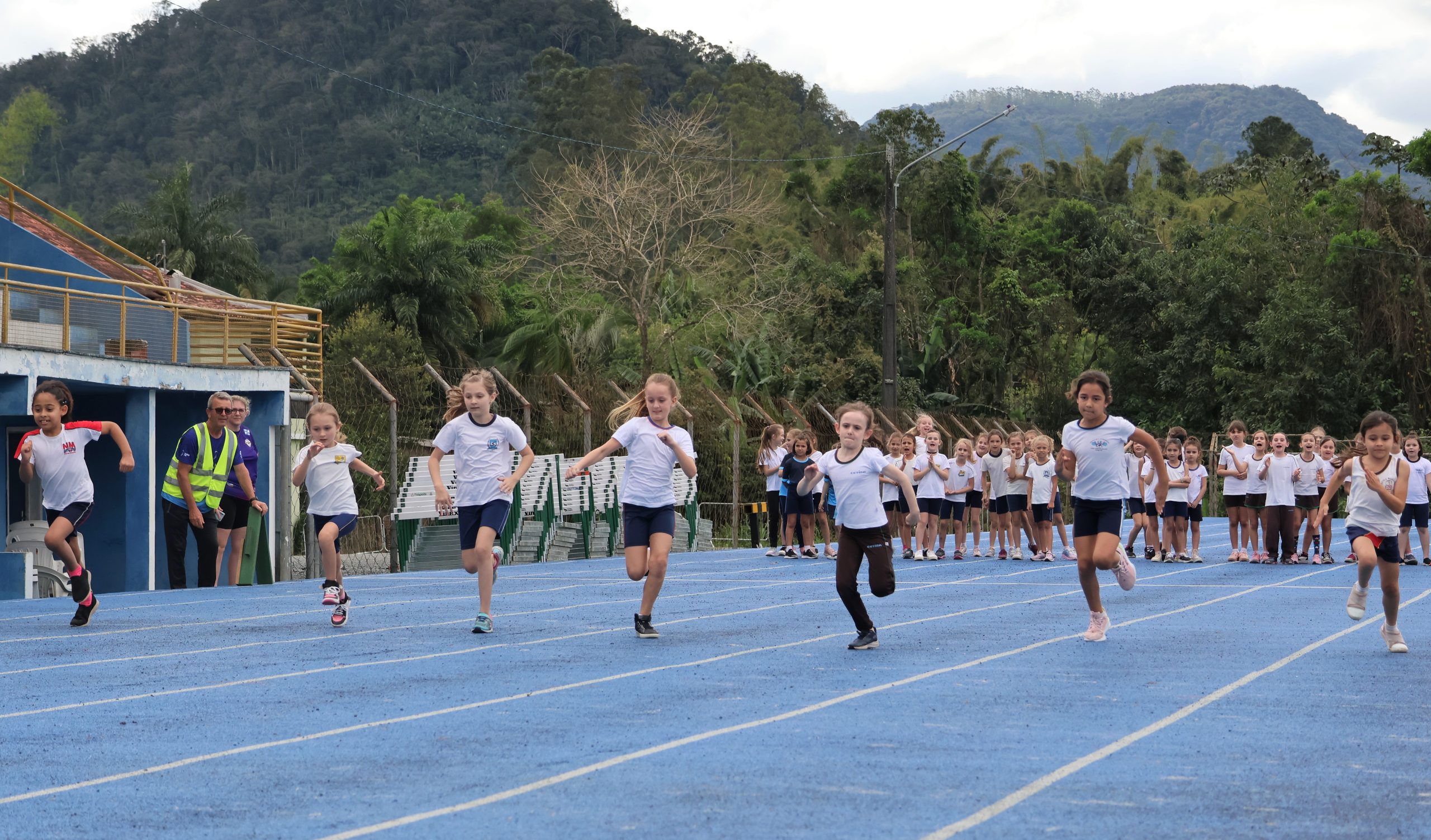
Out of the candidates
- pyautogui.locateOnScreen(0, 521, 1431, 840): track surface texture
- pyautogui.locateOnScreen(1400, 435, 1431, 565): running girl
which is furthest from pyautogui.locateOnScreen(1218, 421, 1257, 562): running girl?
pyautogui.locateOnScreen(0, 521, 1431, 840): track surface texture

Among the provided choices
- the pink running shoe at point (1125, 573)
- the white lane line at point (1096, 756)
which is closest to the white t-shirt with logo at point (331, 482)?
the pink running shoe at point (1125, 573)

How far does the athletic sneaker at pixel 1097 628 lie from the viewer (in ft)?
35.6

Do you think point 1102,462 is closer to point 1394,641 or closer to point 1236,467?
point 1394,641

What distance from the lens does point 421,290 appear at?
45906 mm

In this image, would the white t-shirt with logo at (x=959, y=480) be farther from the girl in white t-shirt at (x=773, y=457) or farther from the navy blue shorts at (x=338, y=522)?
the navy blue shorts at (x=338, y=522)

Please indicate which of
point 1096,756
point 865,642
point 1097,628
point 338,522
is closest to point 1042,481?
point 1097,628

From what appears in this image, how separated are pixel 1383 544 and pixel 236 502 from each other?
1093cm

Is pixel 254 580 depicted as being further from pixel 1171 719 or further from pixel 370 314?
pixel 370 314

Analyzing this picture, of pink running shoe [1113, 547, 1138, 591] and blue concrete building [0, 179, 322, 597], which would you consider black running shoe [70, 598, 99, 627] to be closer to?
blue concrete building [0, 179, 322, 597]

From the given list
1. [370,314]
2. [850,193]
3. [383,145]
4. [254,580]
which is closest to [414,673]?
[254,580]

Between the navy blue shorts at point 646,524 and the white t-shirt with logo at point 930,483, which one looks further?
the white t-shirt with logo at point 930,483

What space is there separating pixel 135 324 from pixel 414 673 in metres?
13.8

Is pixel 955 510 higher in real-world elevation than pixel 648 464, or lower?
lower

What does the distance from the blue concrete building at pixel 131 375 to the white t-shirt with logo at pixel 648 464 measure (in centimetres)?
815
